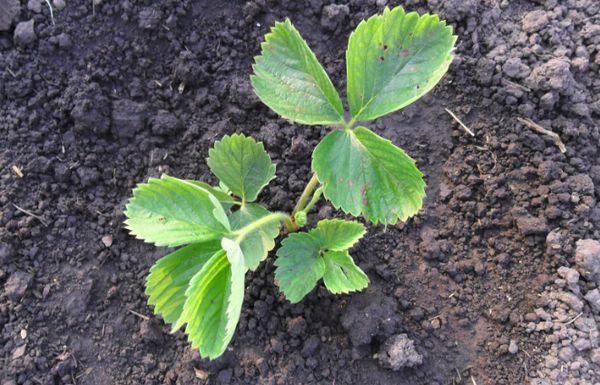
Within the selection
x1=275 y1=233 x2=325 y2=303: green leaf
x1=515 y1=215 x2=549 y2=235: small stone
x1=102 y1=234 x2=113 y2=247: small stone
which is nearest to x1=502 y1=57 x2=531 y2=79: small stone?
x1=515 y1=215 x2=549 y2=235: small stone

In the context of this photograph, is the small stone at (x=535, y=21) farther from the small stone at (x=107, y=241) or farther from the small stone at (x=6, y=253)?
the small stone at (x=6, y=253)

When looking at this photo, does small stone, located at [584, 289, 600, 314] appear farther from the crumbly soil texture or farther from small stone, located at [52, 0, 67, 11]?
small stone, located at [52, 0, 67, 11]

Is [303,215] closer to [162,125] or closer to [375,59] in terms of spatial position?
[375,59]

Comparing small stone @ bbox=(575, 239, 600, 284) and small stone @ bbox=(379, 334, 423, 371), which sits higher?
small stone @ bbox=(575, 239, 600, 284)

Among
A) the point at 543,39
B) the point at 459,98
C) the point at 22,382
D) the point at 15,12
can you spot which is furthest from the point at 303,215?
the point at 15,12

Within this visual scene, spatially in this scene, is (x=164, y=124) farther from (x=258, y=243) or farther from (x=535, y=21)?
(x=535, y=21)

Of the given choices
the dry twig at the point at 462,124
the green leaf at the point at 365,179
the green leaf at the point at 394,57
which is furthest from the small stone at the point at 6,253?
the dry twig at the point at 462,124
